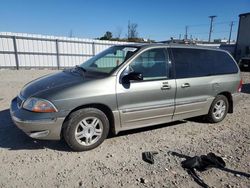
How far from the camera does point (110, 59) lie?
4617mm

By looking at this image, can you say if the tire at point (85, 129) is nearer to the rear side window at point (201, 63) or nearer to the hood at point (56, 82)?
the hood at point (56, 82)

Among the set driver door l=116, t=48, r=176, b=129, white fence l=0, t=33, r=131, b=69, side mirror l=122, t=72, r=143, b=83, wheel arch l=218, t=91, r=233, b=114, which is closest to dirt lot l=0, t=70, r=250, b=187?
driver door l=116, t=48, r=176, b=129

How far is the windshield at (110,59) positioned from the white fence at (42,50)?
1239 centimetres

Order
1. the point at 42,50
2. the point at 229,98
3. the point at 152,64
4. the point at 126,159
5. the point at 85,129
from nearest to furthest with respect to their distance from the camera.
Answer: the point at 126,159 < the point at 85,129 < the point at 152,64 < the point at 229,98 < the point at 42,50

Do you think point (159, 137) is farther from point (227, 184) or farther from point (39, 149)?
point (39, 149)

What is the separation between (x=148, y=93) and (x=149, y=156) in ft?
3.65

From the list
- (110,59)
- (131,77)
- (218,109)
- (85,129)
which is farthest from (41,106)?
(218,109)

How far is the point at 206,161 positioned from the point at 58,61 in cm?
1560

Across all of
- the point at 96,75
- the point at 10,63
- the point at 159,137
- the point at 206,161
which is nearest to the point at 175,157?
the point at 206,161

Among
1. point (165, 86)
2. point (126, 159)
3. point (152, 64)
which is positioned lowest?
point (126, 159)

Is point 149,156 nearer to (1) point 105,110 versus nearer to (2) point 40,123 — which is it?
(1) point 105,110

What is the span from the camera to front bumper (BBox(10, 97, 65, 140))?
340 centimetres

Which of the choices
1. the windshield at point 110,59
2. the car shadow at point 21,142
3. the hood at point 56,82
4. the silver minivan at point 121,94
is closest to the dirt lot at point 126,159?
the car shadow at point 21,142

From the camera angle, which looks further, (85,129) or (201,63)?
(201,63)
